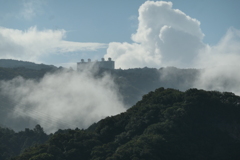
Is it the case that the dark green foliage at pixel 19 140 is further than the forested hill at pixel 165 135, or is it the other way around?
the dark green foliage at pixel 19 140

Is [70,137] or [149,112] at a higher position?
[149,112]

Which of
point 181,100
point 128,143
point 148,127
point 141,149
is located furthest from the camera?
point 181,100

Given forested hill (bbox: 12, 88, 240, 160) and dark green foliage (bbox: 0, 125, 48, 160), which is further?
dark green foliage (bbox: 0, 125, 48, 160)

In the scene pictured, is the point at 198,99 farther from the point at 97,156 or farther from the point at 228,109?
the point at 97,156

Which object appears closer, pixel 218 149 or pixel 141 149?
pixel 141 149

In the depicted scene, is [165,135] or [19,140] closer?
[165,135]

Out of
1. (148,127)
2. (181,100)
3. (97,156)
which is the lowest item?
(97,156)

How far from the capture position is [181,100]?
7544 centimetres

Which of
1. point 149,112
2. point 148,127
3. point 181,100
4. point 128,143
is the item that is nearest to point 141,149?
point 128,143

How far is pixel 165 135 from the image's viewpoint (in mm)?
64375

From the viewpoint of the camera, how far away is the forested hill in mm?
61938

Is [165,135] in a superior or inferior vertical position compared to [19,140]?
superior

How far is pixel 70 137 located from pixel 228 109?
27219mm

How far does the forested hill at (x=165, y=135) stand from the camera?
203 feet
